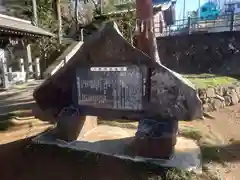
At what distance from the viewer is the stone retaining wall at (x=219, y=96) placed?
816 cm

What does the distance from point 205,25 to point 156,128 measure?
49.3 feet

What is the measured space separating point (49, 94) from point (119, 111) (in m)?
1.70

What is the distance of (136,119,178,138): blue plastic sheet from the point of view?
→ 13.7ft

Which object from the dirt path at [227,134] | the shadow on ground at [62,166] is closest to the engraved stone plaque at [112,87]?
the shadow on ground at [62,166]

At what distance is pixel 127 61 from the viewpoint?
14.5 feet

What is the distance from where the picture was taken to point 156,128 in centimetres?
426

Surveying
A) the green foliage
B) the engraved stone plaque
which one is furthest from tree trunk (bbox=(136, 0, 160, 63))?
the green foliage

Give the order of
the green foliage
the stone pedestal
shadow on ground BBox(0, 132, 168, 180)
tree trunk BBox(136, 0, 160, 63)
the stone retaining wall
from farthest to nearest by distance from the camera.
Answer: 1. the green foliage
2. the stone retaining wall
3. the stone pedestal
4. tree trunk BBox(136, 0, 160, 63)
5. shadow on ground BBox(0, 132, 168, 180)

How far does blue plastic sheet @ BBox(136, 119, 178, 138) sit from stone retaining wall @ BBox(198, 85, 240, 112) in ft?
14.0

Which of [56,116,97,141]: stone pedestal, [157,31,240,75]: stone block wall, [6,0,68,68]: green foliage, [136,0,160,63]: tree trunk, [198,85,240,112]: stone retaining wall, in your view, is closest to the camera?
[136,0,160,63]: tree trunk

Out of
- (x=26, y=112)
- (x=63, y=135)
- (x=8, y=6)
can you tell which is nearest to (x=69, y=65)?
(x=63, y=135)

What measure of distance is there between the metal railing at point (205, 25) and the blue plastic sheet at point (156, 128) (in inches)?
479

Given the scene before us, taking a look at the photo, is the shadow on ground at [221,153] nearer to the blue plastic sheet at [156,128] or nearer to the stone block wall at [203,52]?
the blue plastic sheet at [156,128]

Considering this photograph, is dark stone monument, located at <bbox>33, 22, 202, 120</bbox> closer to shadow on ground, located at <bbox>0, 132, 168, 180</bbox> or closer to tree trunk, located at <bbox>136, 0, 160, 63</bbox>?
tree trunk, located at <bbox>136, 0, 160, 63</bbox>
